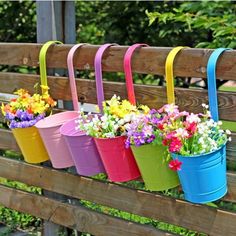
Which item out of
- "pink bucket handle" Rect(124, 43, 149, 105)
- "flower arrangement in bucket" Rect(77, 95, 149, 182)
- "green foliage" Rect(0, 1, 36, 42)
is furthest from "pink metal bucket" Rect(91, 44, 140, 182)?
"green foliage" Rect(0, 1, 36, 42)

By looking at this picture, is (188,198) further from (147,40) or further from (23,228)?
(147,40)

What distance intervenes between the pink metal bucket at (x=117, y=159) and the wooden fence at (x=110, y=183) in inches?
10.4

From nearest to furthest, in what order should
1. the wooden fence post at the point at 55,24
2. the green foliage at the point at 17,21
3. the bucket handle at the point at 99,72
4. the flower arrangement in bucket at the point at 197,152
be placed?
the flower arrangement in bucket at the point at 197,152 < the bucket handle at the point at 99,72 < the wooden fence post at the point at 55,24 < the green foliage at the point at 17,21

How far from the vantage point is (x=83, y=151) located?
238 centimetres

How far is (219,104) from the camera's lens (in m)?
2.17

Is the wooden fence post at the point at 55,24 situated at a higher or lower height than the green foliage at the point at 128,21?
higher

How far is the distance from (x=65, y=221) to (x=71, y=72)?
87 cm

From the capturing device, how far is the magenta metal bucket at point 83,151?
2367 mm

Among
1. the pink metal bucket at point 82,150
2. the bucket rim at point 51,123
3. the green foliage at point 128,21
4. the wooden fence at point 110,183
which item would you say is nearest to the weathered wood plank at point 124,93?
the wooden fence at point 110,183

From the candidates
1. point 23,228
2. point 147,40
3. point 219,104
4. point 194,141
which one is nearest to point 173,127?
point 194,141

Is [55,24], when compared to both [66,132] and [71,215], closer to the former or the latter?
[66,132]

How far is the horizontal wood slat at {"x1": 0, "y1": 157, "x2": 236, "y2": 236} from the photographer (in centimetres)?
232

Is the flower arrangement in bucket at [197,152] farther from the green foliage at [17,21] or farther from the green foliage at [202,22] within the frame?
the green foliage at [17,21]

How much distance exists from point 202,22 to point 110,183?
1.50 meters
